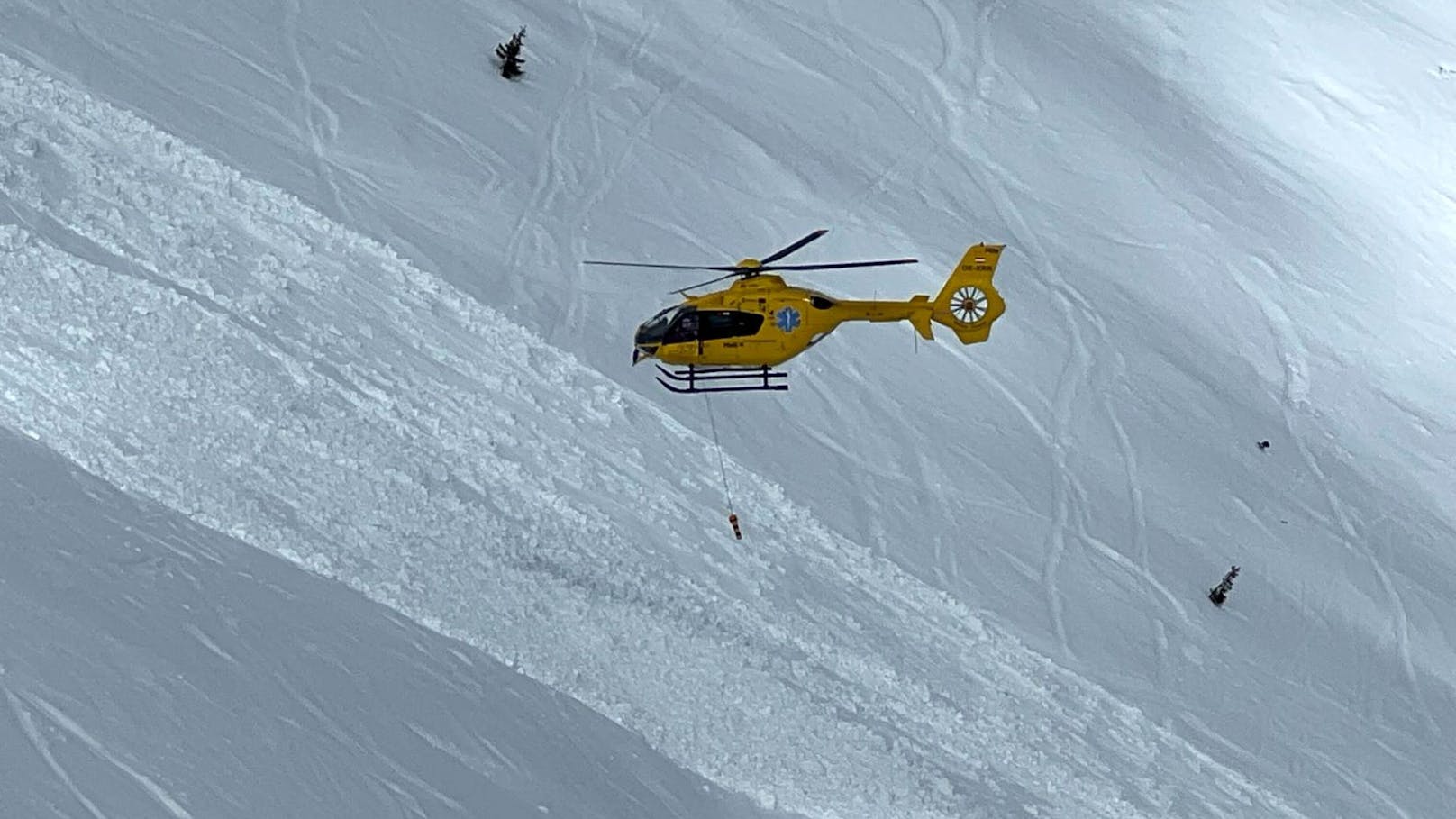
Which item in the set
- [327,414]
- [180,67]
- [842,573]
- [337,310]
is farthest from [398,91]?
[842,573]

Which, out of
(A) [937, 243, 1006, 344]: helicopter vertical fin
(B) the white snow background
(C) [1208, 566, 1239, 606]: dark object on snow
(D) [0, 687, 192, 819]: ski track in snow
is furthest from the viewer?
(C) [1208, 566, 1239, 606]: dark object on snow

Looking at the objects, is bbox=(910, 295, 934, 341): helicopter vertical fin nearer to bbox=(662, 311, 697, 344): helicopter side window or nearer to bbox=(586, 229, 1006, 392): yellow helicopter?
bbox=(586, 229, 1006, 392): yellow helicopter

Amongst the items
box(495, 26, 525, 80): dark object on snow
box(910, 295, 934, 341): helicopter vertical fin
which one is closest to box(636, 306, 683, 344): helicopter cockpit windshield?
box(910, 295, 934, 341): helicopter vertical fin

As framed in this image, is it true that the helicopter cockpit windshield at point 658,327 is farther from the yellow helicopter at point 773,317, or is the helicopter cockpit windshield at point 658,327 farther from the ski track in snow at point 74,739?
the ski track in snow at point 74,739

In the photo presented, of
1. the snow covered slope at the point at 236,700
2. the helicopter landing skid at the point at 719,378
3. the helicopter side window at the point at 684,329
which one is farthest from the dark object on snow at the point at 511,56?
the snow covered slope at the point at 236,700

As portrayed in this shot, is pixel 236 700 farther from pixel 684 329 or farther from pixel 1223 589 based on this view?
pixel 1223 589

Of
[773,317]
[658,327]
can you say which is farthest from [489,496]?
[773,317]
